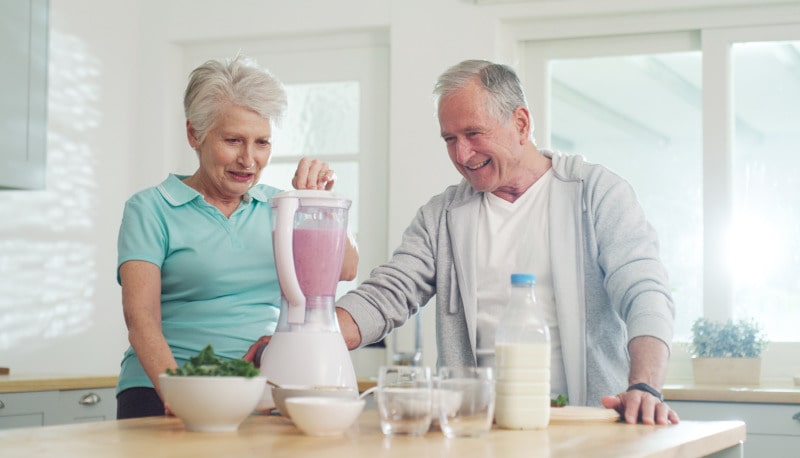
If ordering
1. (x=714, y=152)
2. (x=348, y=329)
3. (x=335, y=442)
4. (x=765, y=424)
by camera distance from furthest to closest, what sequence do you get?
(x=714, y=152) → (x=765, y=424) → (x=348, y=329) → (x=335, y=442)

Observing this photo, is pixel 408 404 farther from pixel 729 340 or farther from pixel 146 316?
pixel 729 340

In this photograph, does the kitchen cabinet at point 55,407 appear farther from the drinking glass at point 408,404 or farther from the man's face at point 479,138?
the drinking glass at point 408,404

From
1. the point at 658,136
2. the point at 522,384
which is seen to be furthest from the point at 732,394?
the point at 522,384

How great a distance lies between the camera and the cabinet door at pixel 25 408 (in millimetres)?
2832

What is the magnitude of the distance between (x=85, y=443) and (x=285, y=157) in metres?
3.04

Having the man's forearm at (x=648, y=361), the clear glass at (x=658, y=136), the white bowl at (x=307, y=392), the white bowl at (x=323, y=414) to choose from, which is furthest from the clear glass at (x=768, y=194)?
the white bowl at (x=323, y=414)

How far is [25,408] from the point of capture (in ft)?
9.52

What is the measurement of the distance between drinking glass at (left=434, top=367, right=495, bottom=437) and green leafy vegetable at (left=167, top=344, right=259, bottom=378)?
24 cm

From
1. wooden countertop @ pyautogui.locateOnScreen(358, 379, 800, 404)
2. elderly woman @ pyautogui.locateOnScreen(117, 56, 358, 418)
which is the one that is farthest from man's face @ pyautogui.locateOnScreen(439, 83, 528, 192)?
wooden countertop @ pyautogui.locateOnScreen(358, 379, 800, 404)

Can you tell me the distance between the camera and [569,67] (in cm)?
388

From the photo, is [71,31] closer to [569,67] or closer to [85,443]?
[569,67]

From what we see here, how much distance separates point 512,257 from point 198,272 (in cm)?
64

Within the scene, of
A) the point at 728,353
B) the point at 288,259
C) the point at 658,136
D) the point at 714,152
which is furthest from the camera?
the point at 658,136

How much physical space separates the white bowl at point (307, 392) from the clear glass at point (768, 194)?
8.08 feet
